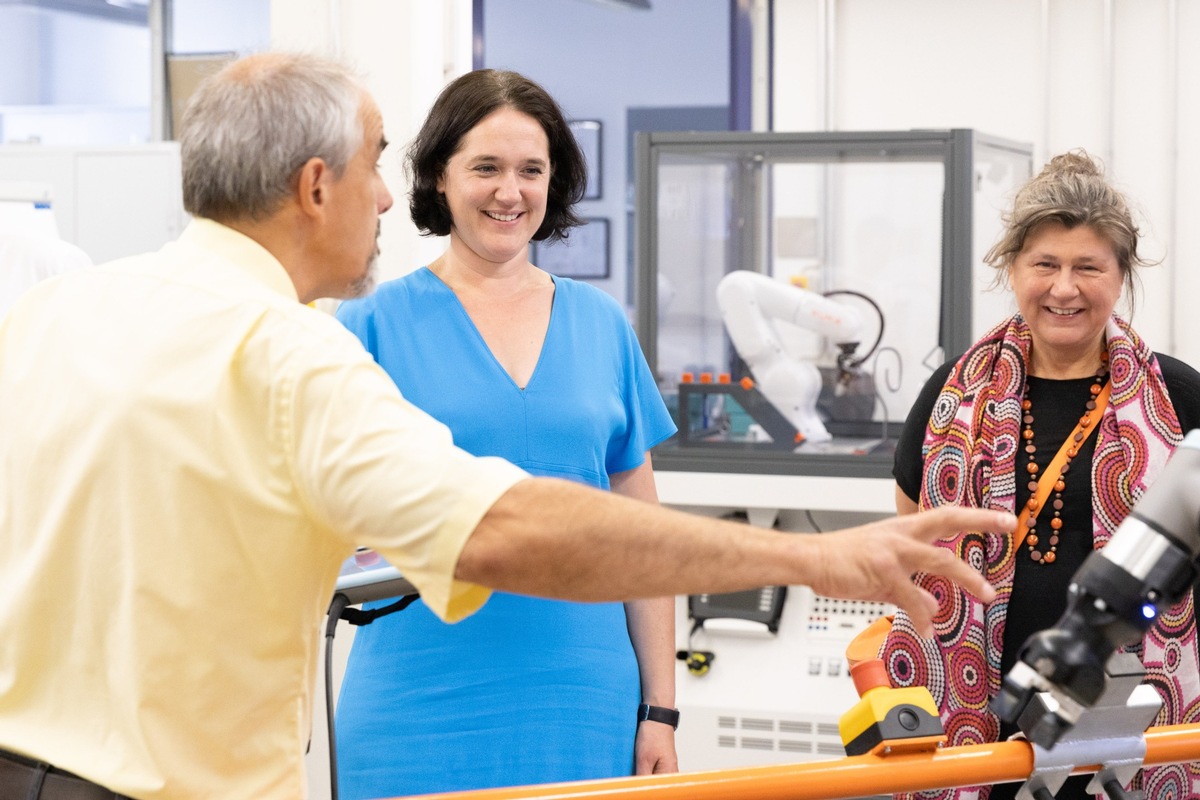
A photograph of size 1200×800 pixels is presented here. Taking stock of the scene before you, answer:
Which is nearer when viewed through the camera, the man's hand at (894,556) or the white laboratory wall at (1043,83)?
the man's hand at (894,556)

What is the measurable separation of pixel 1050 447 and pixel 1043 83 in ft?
10.2

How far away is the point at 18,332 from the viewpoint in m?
1.16

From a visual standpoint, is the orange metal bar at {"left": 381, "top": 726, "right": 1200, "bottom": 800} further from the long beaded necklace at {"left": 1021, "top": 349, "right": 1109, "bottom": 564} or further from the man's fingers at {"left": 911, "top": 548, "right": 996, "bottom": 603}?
the long beaded necklace at {"left": 1021, "top": 349, "right": 1109, "bottom": 564}

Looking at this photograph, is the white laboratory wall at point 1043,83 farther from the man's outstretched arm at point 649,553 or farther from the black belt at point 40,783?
the black belt at point 40,783

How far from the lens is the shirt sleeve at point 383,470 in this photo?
1.02 metres

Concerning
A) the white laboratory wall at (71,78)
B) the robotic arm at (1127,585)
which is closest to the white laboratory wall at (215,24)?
the white laboratory wall at (71,78)

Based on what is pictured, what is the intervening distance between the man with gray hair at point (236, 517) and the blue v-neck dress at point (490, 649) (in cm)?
60

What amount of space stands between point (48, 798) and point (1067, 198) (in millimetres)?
1609

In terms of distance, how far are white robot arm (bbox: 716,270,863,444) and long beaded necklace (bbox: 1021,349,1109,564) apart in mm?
1711

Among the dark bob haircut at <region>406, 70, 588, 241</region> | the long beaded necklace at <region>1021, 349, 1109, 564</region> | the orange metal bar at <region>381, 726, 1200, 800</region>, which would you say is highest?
the dark bob haircut at <region>406, 70, 588, 241</region>

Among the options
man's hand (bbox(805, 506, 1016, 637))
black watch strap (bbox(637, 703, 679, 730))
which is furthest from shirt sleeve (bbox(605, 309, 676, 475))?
man's hand (bbox(805, 506, 1016, 637))

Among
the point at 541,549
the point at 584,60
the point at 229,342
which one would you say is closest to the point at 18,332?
the point at 229,342

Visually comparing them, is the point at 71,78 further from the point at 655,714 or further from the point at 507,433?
the point at 655,714

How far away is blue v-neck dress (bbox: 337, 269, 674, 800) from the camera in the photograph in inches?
70.1
